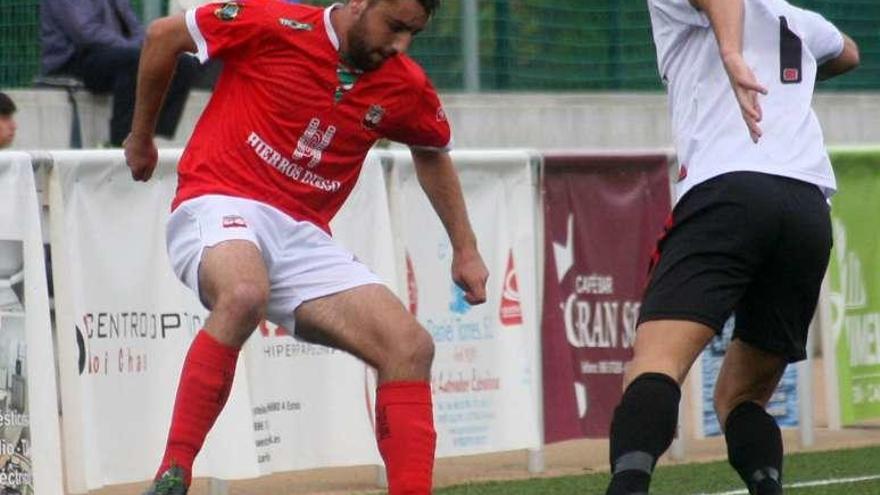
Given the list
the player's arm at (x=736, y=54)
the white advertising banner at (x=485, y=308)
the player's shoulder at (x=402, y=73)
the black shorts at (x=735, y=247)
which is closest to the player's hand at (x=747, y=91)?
the player's arm at (x=736, y=54)

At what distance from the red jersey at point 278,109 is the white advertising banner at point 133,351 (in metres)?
1.61

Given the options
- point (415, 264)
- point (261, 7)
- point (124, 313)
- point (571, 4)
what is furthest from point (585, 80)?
point (261, 7)

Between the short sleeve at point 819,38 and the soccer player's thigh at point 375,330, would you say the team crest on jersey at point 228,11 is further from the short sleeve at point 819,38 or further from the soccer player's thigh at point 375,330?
the short sleeve at point 819,38

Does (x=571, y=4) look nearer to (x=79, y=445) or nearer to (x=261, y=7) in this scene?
(x=79, y=445)

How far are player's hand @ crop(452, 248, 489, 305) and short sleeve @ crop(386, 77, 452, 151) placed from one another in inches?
13.1

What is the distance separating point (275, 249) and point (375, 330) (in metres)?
0.36

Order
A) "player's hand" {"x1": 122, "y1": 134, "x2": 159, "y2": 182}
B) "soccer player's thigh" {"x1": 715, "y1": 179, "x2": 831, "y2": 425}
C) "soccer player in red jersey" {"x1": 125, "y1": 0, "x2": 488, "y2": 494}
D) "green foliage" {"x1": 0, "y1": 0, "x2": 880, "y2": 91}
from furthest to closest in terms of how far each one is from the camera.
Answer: "green foliage" {"x1": 0, "y1": 0, "x2": 880, "y2": 91} → "player's hand" {"x1": 122, "y1": 134, "x2": 159, "y2": 182} → "soccer player in red jersey" {"x1": 125, "y1": 0, "x2": 488, "y2": 494} → "soccer player's thigh" {"x1": 715, "y1": 179, "x2": 831, "y2": 425}

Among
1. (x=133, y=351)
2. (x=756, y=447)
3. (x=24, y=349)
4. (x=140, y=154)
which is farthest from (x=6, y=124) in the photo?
(x=756, y=447)

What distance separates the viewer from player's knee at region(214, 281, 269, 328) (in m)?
5.54

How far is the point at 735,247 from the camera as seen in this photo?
17.3 ft

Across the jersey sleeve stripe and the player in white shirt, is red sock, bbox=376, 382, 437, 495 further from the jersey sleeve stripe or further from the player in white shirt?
the jersey sleeve stripe

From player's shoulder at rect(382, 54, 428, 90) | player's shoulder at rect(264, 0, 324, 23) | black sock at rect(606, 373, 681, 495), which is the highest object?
player's shoulder at rect(264, 0, 324, 23)

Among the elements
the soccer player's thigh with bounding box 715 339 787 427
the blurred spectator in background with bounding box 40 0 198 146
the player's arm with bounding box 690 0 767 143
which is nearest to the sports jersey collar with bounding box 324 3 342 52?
the player's arm with bounding box 690 0 767 143

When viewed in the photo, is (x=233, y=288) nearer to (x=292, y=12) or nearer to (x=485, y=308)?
(x=292, y=12)
